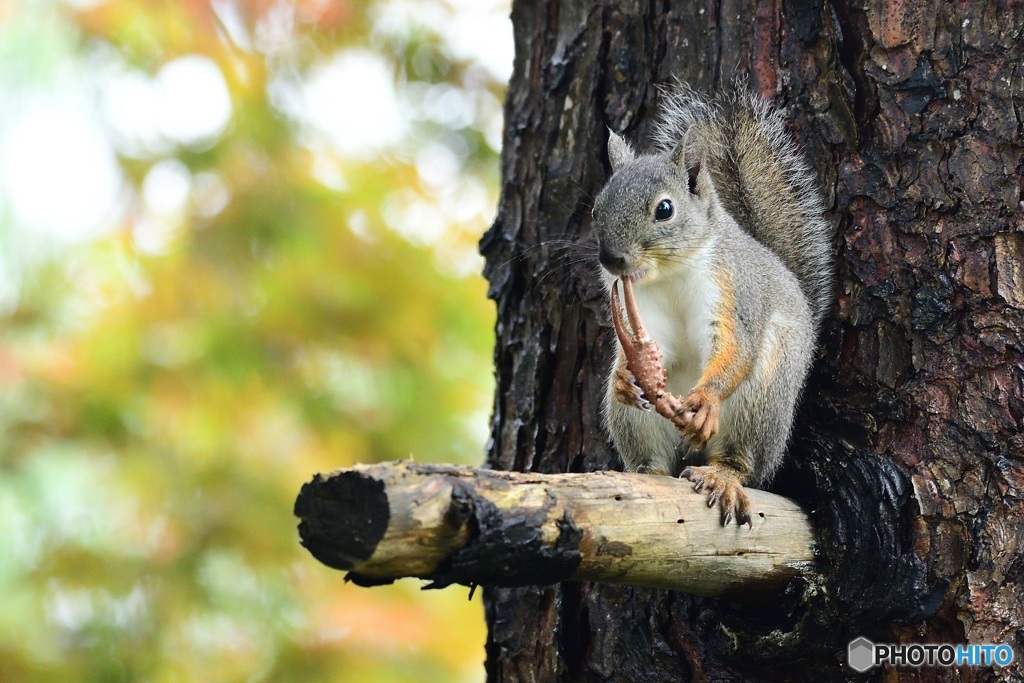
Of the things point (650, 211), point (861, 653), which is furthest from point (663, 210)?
point (861, 653)

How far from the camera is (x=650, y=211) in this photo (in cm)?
191

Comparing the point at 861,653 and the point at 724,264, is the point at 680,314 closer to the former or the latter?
the point at 724,264

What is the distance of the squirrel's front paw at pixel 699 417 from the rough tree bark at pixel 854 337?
0.51ft

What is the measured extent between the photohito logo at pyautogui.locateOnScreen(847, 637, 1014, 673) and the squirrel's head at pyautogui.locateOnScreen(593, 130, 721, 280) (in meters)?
0.73

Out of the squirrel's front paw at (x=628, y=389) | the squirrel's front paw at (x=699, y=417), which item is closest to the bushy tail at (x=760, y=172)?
the squirrel's front paw at (x=699, y=417)

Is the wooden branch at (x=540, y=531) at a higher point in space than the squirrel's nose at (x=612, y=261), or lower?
lower

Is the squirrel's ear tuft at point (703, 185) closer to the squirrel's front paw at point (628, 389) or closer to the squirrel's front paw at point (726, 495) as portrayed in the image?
the squirrel's front paw at point (628, 389)

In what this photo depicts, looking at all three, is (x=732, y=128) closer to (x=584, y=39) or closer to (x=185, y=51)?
(x=584, y=39)

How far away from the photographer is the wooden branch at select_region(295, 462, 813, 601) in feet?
3.68

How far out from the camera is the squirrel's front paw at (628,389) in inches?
70.2

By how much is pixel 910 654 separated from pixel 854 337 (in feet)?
1.69

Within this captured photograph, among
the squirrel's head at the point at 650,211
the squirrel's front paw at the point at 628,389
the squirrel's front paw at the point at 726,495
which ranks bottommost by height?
the squirrel's front paw at the point at 726,495

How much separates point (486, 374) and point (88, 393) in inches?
53.3

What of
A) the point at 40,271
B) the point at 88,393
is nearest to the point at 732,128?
the point at 88,393
